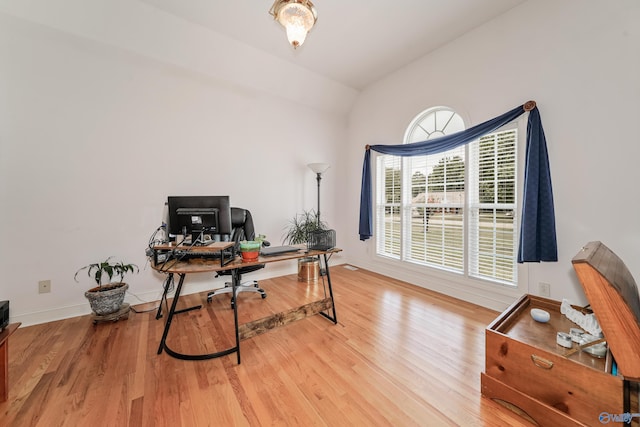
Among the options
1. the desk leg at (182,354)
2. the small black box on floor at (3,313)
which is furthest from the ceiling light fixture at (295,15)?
the small black box on floor at (3,313)

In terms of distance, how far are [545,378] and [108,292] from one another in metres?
3.31

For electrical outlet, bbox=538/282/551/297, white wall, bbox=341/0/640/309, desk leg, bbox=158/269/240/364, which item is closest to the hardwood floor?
desk leg, bbox=158/269/240/364

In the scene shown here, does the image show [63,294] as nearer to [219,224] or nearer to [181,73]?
[219,224]

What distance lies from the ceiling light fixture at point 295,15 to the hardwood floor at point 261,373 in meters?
2.28

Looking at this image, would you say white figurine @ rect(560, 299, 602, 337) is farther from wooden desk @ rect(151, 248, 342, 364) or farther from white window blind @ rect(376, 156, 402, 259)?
white window blind @ rect(376, 156, 402, 259)

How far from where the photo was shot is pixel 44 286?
7.43 ft

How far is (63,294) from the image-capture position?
234 centimetres

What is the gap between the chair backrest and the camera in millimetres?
2775

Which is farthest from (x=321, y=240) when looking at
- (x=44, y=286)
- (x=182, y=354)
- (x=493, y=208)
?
(x=44, y=286)

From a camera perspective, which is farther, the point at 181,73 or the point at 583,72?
the point at 181,73

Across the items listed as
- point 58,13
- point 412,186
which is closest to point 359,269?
point 412,186

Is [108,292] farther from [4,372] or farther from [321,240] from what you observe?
[321,240]

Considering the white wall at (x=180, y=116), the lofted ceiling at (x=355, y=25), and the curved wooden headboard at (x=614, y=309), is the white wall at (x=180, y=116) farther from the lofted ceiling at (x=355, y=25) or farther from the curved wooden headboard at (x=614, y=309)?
the curved wooden headboard at (x=614, y=309)

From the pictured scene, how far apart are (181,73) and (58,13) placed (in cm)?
101
